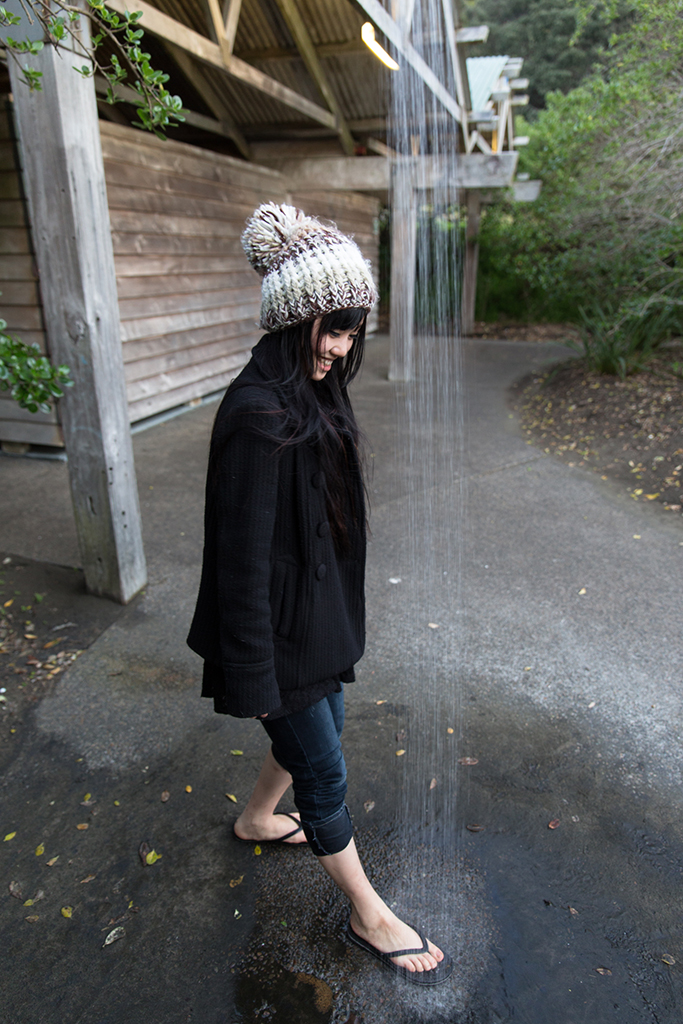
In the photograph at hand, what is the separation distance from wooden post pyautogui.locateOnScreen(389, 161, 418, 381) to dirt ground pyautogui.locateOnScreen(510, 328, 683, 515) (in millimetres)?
1738

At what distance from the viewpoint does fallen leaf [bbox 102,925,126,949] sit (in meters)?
1.83

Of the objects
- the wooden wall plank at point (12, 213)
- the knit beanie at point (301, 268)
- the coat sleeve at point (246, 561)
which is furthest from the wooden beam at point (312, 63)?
the coat sleeve at point (246, 561)

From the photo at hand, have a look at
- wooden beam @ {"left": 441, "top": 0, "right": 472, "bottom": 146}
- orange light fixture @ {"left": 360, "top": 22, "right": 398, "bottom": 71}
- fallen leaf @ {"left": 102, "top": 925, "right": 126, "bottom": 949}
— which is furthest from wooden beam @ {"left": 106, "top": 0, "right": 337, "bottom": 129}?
fallen leaf @ {"left": 102, "top": 925, "right": 126, "bottom": 949}

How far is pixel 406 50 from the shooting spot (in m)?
5.00

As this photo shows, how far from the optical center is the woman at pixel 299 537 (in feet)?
4.67

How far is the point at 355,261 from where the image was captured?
58.3 inches

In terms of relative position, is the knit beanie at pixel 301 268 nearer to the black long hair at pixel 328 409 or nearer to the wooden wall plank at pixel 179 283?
the black long hair at pixel 328 409

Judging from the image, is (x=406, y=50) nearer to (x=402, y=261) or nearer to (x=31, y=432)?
(x=402, y=261)

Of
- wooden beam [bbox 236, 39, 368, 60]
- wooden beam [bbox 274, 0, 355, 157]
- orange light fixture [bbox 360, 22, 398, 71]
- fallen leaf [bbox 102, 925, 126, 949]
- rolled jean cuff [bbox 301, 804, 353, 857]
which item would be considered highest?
wooden beam [bbox 236, 39, 368, 60]

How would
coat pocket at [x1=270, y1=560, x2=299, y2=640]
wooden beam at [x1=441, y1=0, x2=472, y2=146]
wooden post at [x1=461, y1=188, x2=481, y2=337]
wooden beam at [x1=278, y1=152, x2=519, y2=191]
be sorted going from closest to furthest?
coat pocket at [x1=270, y1=560, x2=299, y2=640] < wooden beam at [x1=441, y1=0, x2=472, y2=146] < wooden beam at [x1=278, y1=152, x2=519, y2=191] < wooden post at [x1=461, y1=188, x2=481, y2=337]

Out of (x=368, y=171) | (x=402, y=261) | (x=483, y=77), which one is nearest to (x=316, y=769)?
(x=368, y=171)

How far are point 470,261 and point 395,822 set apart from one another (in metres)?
13.6

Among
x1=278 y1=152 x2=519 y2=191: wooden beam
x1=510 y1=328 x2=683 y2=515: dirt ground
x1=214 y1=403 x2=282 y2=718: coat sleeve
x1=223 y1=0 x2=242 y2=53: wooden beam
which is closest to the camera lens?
Result: x1=214 y1=403 x2=282 y2=718: coat sleeve

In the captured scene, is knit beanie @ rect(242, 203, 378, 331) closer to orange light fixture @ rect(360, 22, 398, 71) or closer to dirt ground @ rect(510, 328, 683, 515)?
orange light fixture @ rect(360, 22, 398, 71)
